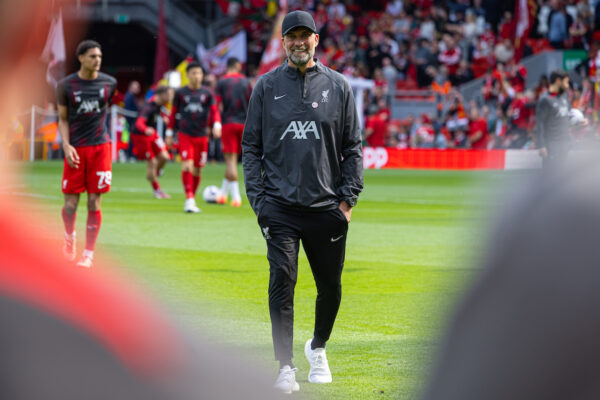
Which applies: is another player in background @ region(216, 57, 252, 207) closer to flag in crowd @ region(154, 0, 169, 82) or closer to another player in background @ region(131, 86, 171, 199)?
another player in background @ region(131, 86, 171, 199)

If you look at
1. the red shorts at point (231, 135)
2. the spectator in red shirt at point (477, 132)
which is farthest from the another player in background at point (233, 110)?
the spectator in red shirt at point (477, 132)

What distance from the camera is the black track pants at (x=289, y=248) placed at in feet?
16.8

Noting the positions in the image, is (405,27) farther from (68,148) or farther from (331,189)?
(331,189)

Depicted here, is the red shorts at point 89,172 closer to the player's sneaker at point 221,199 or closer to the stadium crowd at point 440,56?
the player's sneaker at point 221,199

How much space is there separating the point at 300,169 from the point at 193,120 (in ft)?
35.6

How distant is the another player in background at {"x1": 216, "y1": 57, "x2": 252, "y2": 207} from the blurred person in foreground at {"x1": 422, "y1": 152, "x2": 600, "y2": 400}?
50.1ft

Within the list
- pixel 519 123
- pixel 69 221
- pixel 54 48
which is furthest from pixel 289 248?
pixel 519 123

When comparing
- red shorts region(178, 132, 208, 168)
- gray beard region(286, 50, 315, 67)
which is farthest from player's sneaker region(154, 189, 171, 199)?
gray beard region(286, 50, 315, 67)

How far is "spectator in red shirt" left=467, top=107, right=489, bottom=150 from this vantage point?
97.0 ft

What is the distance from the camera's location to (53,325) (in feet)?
3.64

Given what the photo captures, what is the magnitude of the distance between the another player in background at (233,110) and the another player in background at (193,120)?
23.7 inches

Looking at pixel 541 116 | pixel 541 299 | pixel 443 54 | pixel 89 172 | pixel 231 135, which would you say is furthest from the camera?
pixel 443 54

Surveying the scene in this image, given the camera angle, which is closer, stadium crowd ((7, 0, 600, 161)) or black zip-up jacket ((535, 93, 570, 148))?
black zip-up jacket ((535, 93, 570, 148))

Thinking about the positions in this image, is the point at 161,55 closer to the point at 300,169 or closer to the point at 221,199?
the point at 221,199
